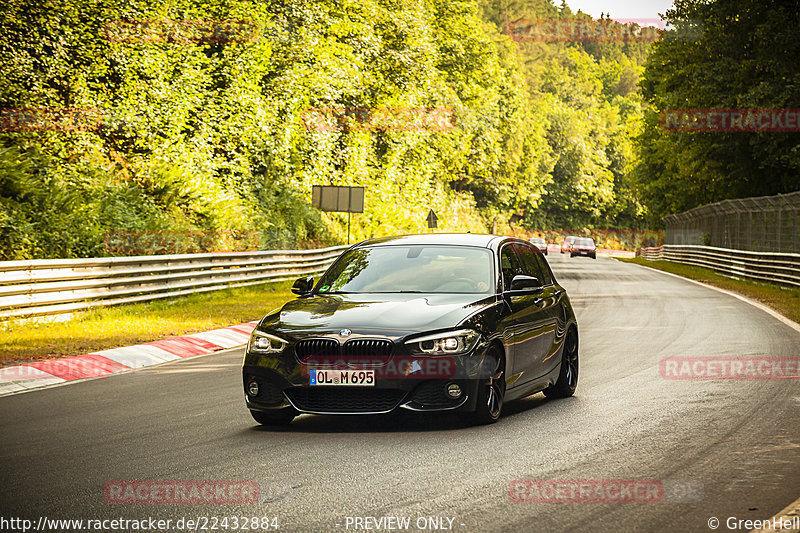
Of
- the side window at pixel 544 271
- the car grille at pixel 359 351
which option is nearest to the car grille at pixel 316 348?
the car grille at pixel 359 351

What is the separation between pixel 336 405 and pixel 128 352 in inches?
255

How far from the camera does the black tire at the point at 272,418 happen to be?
797 cm

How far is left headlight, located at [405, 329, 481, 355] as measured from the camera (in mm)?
7555

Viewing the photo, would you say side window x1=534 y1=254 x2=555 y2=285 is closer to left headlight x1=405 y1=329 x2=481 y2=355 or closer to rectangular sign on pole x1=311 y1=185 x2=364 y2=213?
left headlight x1=405 y1=329 x2=481 y2=355

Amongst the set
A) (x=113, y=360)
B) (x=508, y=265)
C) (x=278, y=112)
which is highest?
(x=278, y=112)

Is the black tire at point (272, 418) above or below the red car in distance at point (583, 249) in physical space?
above

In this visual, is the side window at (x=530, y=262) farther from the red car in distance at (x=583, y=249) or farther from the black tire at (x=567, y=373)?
the red car in distance at (x=583, y=249)

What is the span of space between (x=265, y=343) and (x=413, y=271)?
1677 mm

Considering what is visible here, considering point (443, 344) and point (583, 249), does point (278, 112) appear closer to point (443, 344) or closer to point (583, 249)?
point (443, 344)

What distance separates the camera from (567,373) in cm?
991

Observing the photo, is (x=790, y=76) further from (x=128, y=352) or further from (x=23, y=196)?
(x=128, y=352)

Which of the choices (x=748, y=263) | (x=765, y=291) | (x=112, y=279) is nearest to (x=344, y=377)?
(x=112, y=279)

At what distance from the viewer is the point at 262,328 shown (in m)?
8.04

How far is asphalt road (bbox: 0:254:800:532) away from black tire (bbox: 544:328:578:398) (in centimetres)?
15
